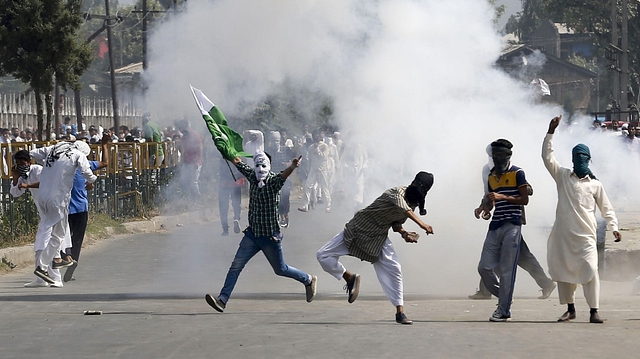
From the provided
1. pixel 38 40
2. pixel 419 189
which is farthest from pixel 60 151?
pixel 38 40

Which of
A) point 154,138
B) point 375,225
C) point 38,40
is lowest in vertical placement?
point 375,225

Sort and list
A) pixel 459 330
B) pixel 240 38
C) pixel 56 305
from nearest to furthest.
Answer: pixel 459 330 → pixel 56 305 → pixel 240 38

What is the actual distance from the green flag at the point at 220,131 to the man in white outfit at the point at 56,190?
1507 mm

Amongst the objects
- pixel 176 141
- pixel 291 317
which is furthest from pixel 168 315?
pixel 176 141

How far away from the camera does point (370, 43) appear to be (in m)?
18.8

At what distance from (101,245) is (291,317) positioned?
7587 millimetres

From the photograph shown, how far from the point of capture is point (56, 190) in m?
12.0

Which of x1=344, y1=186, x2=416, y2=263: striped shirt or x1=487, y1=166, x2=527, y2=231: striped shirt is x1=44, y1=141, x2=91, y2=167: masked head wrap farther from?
x1=487, y1=166, x2=527, y2=231: striped shirt

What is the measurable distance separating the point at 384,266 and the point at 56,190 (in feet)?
14.2

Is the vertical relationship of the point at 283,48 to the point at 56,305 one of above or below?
above

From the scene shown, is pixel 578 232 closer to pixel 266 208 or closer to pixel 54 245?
pixel 266 208

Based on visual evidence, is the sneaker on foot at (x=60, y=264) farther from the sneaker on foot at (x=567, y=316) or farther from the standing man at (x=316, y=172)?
the standing man at (x=316, y=172)

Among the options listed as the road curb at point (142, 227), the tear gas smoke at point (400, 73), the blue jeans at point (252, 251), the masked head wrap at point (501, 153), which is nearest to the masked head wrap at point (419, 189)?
the masked head wrap at point (501, 153)

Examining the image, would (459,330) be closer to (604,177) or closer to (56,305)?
(56,305)
